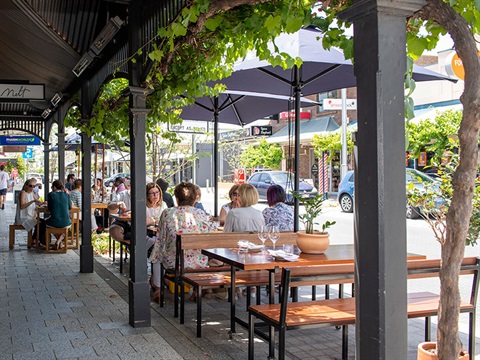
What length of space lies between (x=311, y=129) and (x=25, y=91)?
83.0 ft

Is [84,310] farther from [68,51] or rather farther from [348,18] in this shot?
[348,18]

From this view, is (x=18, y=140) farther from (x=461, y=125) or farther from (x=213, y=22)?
(x=461, y=125)

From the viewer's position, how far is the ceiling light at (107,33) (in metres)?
5.95

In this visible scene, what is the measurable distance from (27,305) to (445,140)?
51.0 feet

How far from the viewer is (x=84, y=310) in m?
6.12

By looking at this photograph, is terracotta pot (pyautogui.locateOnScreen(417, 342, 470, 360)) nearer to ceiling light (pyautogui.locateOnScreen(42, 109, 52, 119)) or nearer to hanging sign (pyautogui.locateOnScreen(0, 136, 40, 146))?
ceiling light (pyautogui.locateOnScreen(42, 109, 52, 119))

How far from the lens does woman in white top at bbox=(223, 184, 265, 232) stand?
20.8 feet

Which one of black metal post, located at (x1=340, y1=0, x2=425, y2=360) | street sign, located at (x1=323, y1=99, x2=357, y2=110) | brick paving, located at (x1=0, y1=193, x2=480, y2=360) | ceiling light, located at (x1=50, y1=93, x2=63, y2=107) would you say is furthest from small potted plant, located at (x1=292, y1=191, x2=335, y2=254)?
street sign, located at (x1=323, y1=99, x2=357, y2=110)


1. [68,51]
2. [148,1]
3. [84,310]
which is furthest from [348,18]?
[68,51]

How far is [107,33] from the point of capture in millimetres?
6273

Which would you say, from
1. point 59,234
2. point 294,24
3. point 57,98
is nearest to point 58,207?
point 59,234

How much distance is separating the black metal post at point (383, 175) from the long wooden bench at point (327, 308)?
1663 millimetres

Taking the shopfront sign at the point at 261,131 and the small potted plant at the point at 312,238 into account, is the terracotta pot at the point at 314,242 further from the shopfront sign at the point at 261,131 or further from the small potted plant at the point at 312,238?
the shopfront sign at the point at 261,131

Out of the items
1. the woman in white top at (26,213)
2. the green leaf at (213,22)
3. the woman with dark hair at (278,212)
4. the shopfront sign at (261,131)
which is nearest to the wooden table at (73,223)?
the woman in white top at (26,213)
